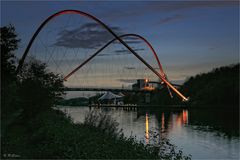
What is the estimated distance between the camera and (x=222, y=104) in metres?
97.2

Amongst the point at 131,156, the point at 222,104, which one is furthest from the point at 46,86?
the point at 222,104

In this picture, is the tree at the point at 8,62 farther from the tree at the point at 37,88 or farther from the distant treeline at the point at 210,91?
the distant treeline at the point at 210,91

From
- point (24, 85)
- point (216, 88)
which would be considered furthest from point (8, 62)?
point (216, 88)

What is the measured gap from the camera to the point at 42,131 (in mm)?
15109

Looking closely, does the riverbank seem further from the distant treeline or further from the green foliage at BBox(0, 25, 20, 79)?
the distant treeline

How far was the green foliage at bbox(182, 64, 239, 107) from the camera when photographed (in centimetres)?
9575

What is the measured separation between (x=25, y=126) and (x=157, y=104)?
109m

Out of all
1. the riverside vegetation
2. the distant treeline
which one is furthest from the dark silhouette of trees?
the distant treeline

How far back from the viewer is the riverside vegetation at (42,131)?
1124 cm

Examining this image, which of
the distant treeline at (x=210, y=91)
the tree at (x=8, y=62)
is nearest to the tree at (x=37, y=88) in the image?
the tree at (x=8, y=62)

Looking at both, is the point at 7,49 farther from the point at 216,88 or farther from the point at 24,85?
the point at 216,88

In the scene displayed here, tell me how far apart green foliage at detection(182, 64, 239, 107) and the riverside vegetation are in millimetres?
77957

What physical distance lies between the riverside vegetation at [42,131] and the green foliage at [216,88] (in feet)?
256

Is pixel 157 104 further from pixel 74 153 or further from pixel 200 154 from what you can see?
pixel 74 153
